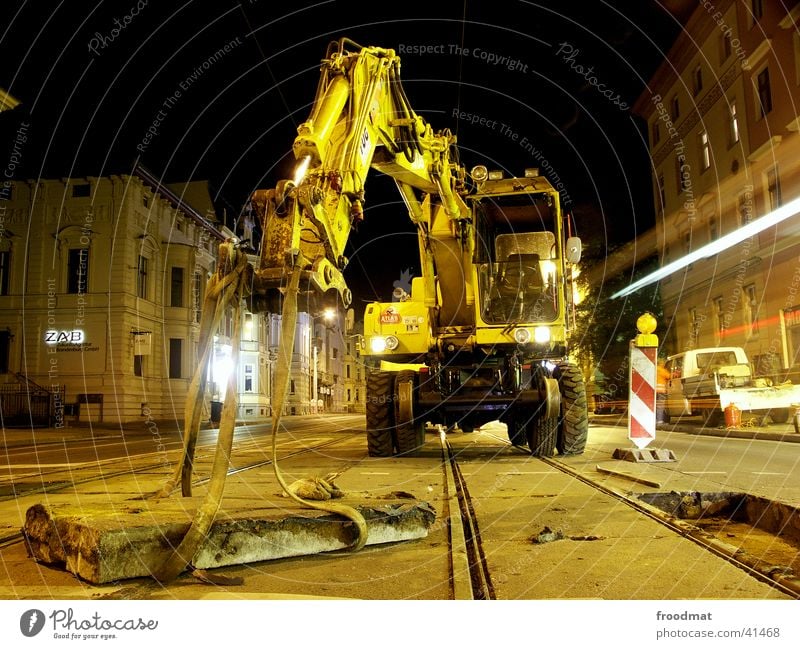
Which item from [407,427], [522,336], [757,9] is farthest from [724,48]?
[407,427]

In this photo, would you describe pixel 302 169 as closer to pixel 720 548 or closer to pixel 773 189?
pixel 720 548

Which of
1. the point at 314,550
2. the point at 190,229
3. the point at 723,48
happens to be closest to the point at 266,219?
the point at 314,550

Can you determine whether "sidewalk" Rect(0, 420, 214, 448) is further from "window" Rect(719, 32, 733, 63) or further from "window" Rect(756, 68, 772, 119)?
"window" Rect(719, 32, 733, 63)

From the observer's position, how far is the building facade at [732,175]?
2025 centimetres

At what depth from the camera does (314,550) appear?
345cm

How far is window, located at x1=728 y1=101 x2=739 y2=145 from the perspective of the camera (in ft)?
77.0

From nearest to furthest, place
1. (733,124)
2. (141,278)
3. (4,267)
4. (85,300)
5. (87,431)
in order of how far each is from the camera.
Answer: (87,431), (733,124), (85,300), (4,267), (141,278)

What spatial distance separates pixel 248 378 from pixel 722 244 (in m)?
30.6

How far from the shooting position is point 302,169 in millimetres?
4320

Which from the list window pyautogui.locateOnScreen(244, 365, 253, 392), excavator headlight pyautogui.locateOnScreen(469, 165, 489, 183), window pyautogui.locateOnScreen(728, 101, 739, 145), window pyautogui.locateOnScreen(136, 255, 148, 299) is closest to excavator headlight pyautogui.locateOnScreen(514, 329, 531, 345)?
excavator headlight pyautogui.locateOnScreen(469, 165, 489, 183)

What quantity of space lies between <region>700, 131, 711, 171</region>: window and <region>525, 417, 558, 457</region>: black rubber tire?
21.7m

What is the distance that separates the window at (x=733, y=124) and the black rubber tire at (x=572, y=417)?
62.8 ft
